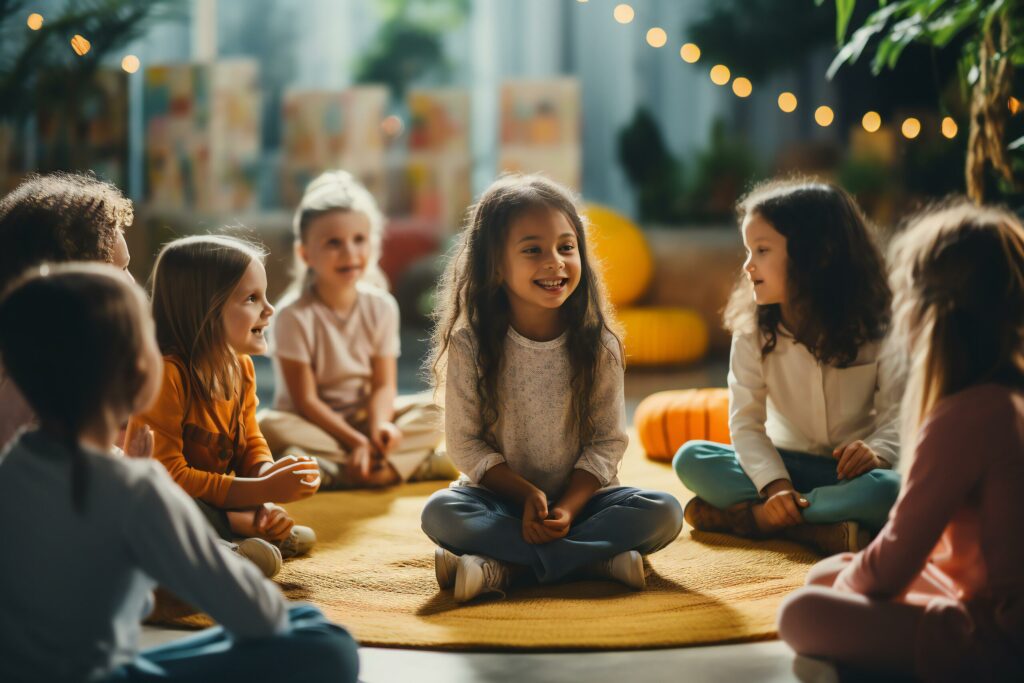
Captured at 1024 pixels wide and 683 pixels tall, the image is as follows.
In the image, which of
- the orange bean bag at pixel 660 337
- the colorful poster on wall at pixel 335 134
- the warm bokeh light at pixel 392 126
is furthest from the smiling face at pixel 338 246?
the warm bokeh light at pixel 392 126

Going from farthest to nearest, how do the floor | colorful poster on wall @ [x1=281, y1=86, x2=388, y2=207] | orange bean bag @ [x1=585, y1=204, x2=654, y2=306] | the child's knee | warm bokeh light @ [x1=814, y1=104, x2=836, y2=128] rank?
1. warm bokeh light @ [x1=814, y1=104, x2=836, y2=128]
2. colorful poster on wall @ [x1=281, y1=86, x2=388, y2=207]
3. orange bean bag @ [x1=585, y1=204, x2=654, y2=306]
4. the child's knee
5. the floor

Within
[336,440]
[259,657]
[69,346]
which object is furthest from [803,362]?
[69,346]

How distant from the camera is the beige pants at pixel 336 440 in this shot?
7.62 ft

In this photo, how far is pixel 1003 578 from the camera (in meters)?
1.16

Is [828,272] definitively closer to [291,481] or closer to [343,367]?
[291,481]

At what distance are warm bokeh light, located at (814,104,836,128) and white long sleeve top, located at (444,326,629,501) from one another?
339cm

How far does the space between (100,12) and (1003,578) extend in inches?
150

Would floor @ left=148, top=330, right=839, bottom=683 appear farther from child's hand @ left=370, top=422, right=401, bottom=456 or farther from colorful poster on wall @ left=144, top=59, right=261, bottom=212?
colorful poster on wall @ left=144, top=59, right=261, bottom=212

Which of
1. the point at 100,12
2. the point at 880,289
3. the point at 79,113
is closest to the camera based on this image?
the point at 880,289

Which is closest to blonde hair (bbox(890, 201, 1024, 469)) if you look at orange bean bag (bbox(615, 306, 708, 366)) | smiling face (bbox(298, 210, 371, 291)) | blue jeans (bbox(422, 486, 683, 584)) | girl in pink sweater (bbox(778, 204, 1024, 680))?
girl in pink sweater (bbox(778, 204, 1024, 680))

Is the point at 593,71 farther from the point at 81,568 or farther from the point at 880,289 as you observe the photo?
the point at 81,568

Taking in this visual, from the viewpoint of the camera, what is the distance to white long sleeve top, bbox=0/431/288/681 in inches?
39.4

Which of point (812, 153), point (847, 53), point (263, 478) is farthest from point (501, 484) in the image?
point (812, 153)

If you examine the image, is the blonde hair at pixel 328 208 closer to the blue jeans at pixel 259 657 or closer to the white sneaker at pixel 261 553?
the white sneaker at pixel 261 553
